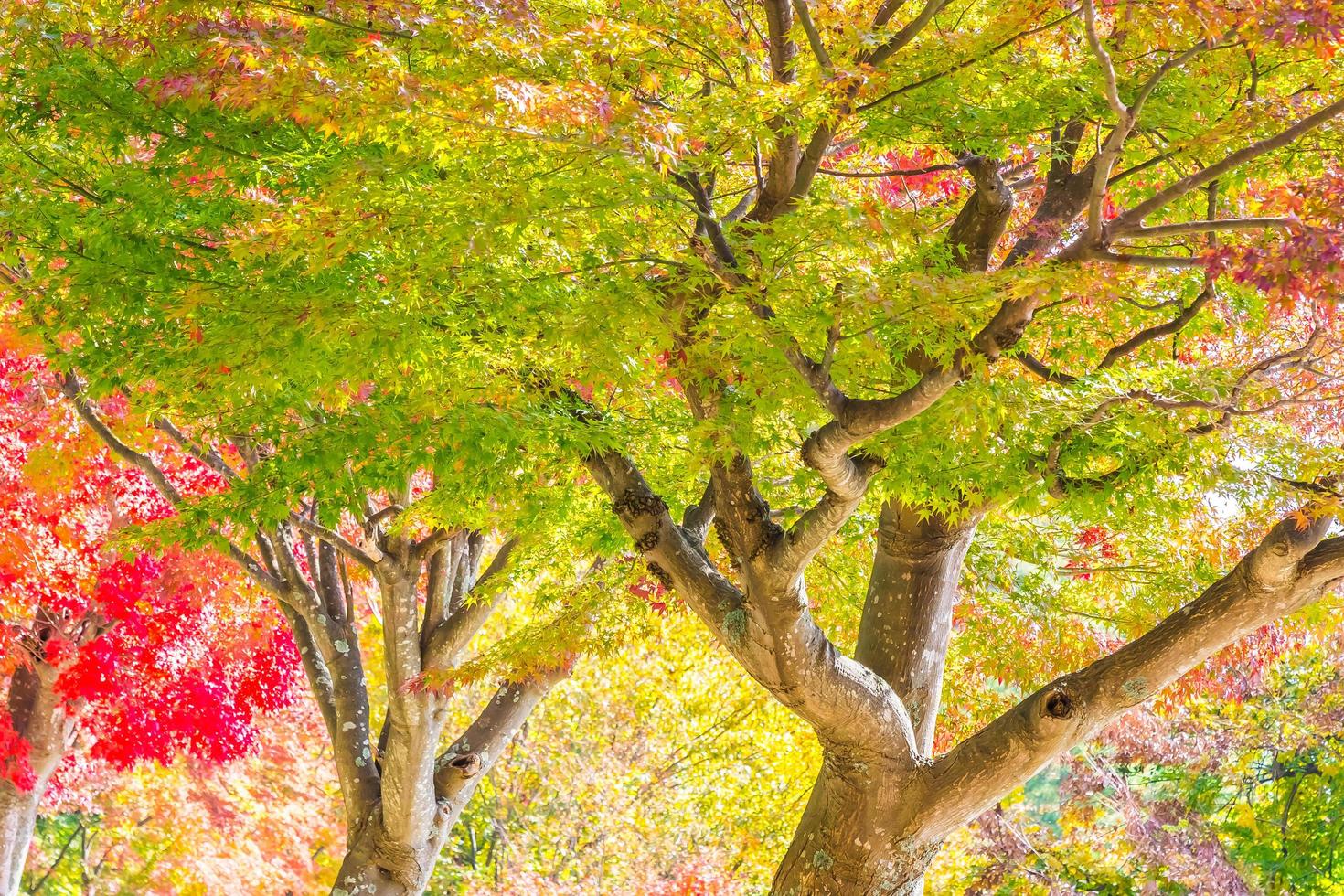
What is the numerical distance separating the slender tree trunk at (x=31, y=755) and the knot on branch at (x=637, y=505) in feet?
22.3

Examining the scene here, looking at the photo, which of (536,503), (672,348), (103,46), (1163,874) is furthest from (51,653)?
(1163,874)

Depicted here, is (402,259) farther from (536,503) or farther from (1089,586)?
(1089,586)

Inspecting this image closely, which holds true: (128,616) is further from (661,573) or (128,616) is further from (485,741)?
(661,573)

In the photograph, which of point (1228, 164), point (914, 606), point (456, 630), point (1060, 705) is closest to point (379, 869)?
point (456, 630)

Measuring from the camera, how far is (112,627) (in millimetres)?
9508

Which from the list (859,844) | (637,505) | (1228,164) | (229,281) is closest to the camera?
(1228,164)

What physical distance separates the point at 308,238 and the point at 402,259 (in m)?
0.48

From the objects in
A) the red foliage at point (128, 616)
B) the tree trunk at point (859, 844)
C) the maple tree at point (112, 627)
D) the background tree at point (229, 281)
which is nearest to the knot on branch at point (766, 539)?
the background tree at point (229, 281)

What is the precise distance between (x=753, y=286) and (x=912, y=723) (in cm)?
301

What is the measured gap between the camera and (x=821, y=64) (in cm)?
409

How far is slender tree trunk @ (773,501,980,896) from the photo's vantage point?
5.62 meters

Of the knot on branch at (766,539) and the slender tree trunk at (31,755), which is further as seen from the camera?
the slender tree trunk at (31,755)

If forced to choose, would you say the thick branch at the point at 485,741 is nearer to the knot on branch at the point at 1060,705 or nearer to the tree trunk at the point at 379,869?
the tree trunk at the point at 379,869

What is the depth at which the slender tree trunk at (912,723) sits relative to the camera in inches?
221
